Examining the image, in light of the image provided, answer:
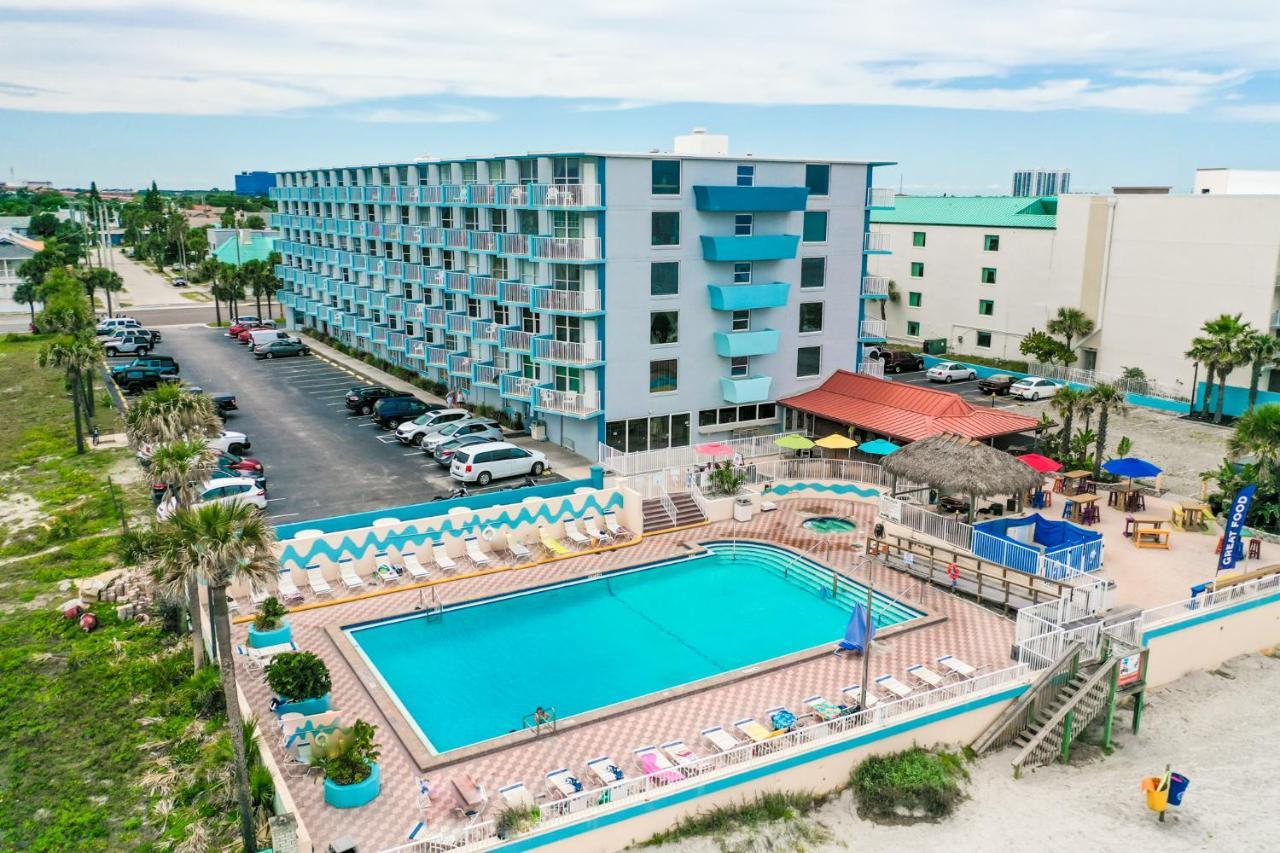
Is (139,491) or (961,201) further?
(961,201)

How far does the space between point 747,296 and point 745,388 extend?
3.95 meters

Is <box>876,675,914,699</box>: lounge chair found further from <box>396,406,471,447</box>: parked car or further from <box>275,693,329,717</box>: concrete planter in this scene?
<box>396,406,471,447</box>: parked car

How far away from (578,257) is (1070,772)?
2412 centimetres

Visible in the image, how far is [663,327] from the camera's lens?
3897cm

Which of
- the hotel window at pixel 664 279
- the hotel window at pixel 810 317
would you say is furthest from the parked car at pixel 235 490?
the hotel window at pixel 810 317

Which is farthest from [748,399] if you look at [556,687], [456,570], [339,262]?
[339,262]

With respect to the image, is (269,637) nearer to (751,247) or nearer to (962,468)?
(962,468)

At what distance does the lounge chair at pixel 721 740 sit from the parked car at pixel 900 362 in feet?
139

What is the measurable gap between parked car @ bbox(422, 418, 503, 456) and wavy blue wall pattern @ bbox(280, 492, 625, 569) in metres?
8.55

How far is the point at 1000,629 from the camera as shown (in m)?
25.6

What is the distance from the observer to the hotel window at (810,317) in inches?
1682

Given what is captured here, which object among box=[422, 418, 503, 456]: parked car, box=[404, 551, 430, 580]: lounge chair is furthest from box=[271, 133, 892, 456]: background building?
box=[404, 551, 430, 580]: lounge chair

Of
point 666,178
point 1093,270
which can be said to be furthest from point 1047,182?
point 666,178

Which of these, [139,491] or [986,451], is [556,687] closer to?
[986,451]
